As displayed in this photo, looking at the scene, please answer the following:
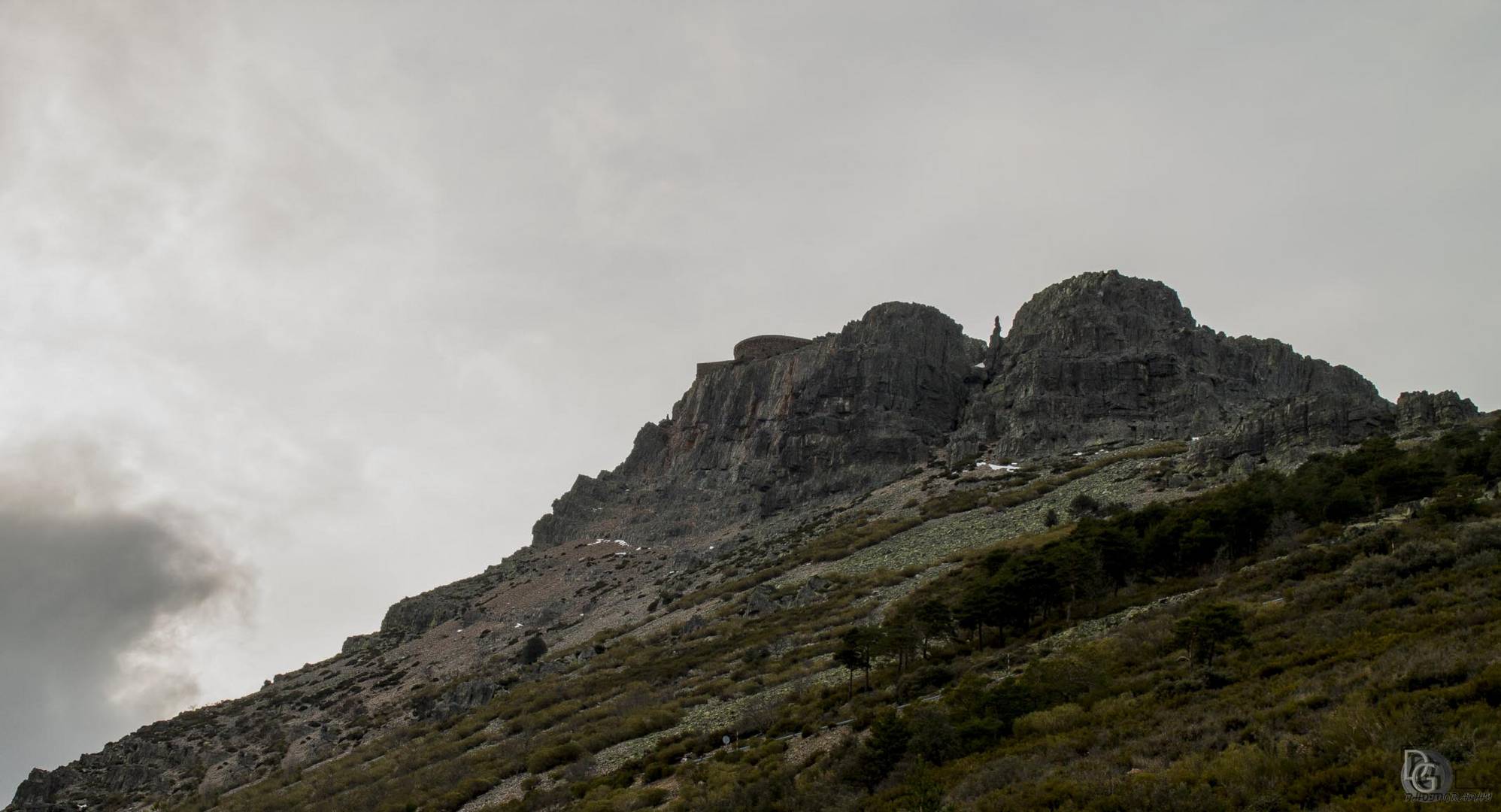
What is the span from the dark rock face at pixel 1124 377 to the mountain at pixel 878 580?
0.42 meters

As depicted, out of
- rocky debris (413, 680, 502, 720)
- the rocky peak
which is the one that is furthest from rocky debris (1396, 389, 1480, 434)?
rocky debris (413, 680, 502, 720)

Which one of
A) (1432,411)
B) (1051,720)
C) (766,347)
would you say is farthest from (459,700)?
(766,347)

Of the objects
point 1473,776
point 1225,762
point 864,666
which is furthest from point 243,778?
point 1473,776

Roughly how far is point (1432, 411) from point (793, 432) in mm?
66329

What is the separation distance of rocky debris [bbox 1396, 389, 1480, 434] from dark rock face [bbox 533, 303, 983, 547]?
49.5 meters

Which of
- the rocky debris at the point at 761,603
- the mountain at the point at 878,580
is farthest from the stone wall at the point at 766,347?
the rocky debris at the point at 761,603

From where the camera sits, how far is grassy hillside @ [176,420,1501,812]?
1552 centimetres

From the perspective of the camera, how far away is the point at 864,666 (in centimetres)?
3144

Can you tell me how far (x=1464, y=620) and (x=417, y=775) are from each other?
39937mm

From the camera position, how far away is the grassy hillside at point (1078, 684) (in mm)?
15516

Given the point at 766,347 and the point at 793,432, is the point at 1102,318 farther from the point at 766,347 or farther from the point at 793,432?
the point at 766,347

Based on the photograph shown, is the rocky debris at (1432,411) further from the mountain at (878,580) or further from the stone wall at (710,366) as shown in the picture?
the stone wall at (710,366)

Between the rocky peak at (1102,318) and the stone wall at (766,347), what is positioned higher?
the stone wall at (766,347)

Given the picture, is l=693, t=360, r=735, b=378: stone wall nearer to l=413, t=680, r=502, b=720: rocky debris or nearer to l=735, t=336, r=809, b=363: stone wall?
l=735, t=336, r=809, b=363: stone wall
